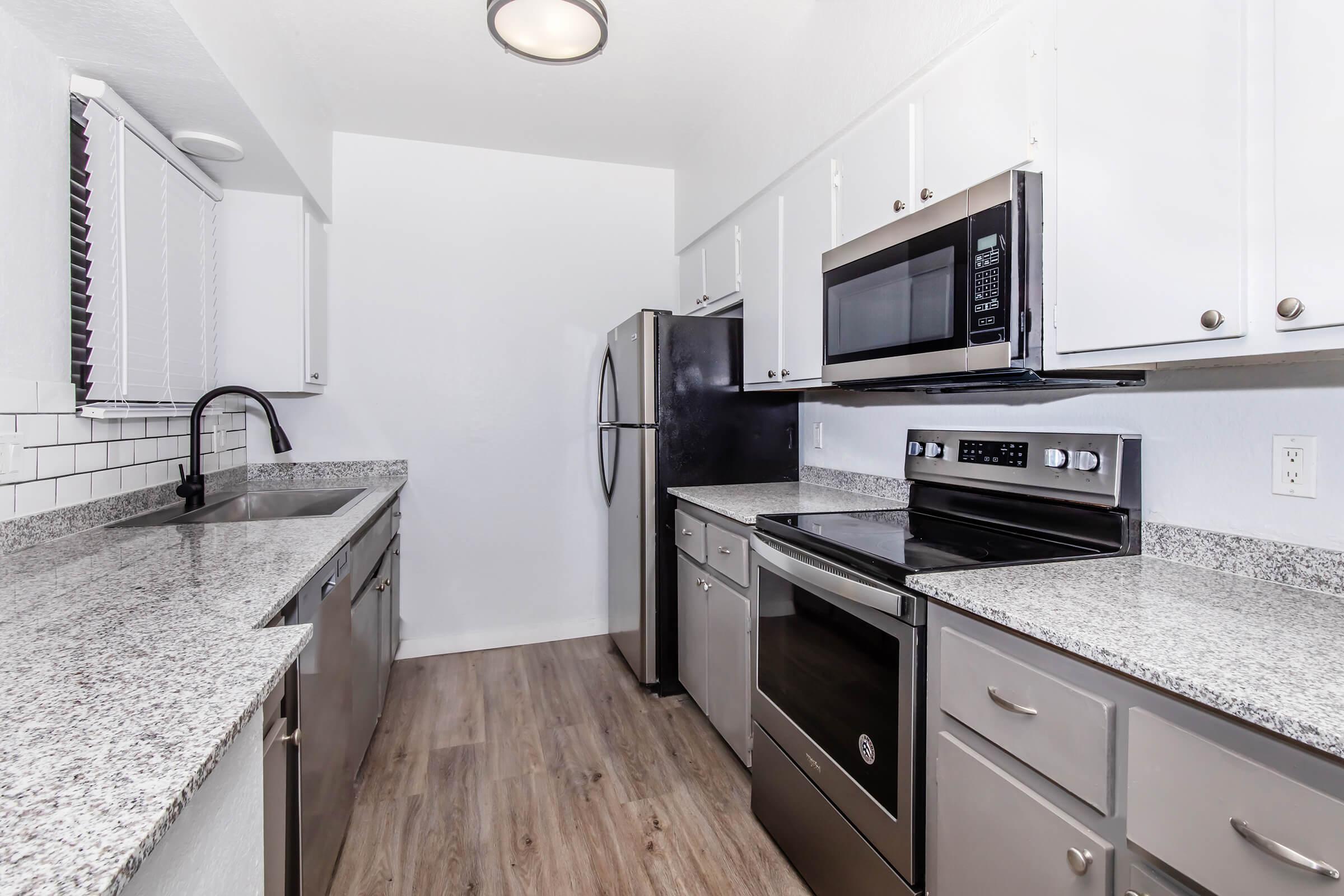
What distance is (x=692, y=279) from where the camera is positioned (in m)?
3.34

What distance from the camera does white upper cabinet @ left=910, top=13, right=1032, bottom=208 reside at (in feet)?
4.42

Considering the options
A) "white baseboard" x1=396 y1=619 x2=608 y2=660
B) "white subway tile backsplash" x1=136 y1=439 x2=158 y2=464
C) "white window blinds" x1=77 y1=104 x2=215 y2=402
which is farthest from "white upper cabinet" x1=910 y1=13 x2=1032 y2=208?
"white baseboard" x1=396 y1=619 x2=608 y2=660

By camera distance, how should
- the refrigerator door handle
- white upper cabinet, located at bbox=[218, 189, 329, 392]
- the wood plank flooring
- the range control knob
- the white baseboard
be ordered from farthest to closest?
the white baseboard < the refrigerator door handle < white upper cabinet, located at bbox=[218, 189, 329, 392] < the wood plank flooring < the range control knob

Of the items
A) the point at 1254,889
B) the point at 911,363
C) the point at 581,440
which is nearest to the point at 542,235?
the point at 581,440

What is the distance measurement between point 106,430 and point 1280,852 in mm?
2598

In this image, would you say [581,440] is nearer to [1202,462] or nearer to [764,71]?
[764,71]

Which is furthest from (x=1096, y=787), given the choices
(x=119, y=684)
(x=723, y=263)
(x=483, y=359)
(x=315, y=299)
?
(x=315, y=299)

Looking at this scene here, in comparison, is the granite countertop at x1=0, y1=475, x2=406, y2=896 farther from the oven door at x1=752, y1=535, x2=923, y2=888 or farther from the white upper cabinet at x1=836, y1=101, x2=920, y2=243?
the white upper cabinet at x1=836, y1=101, x2=920, y2=243

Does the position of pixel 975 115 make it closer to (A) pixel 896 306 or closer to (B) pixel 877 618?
(A) pixel 896 306

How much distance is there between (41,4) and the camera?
140 cm

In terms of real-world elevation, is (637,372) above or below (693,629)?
above

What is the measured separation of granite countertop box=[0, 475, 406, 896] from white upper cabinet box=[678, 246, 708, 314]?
7.34 ft

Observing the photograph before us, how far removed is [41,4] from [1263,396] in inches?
106

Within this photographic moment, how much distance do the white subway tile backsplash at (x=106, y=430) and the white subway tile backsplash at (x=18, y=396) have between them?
9.9 inches
